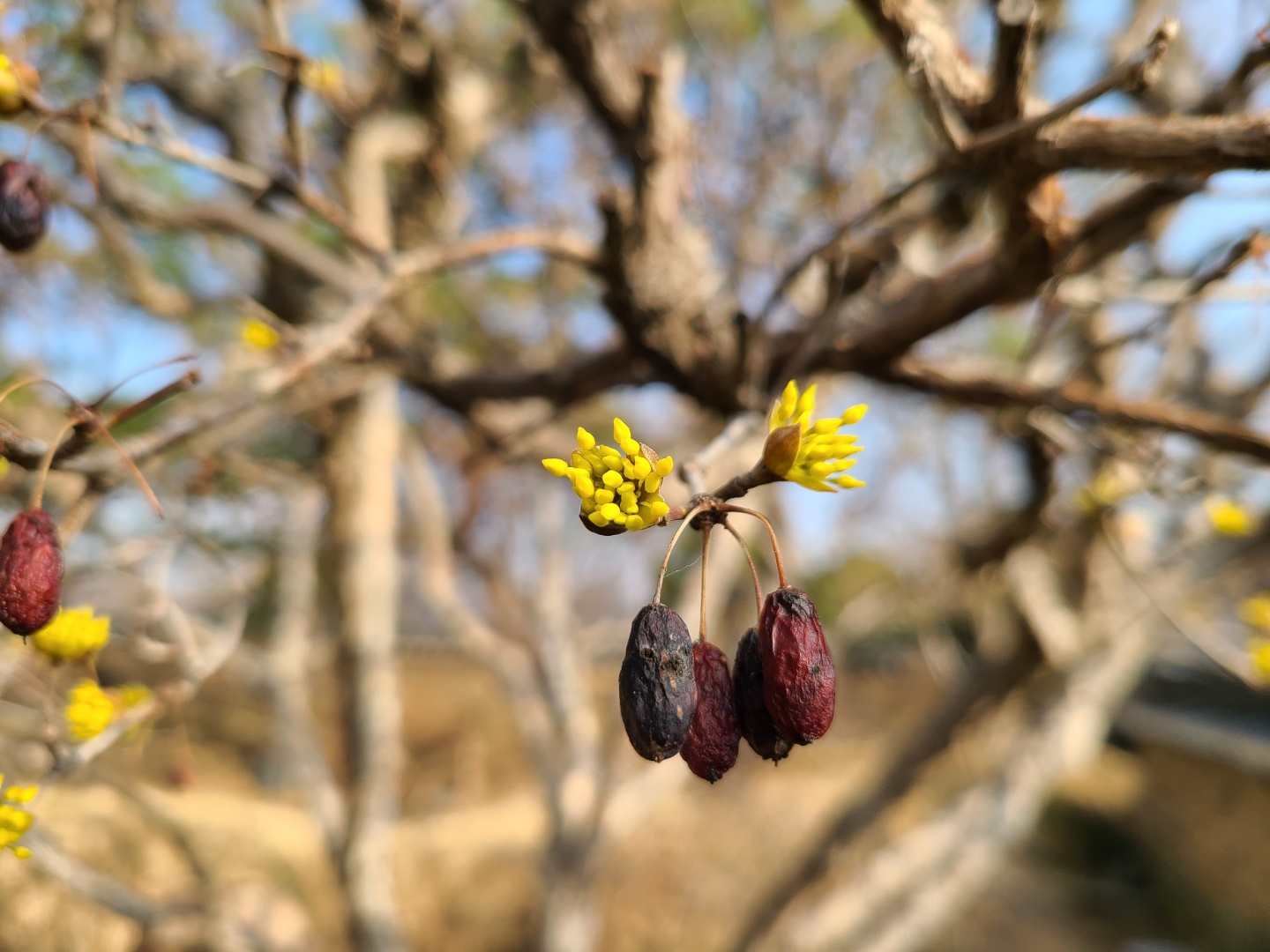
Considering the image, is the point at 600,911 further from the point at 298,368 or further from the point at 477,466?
the point at 298,368

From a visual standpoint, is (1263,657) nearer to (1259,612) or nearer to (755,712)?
(1259,612)

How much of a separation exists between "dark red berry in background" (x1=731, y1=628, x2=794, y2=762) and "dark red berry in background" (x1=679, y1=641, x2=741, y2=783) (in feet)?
0.06

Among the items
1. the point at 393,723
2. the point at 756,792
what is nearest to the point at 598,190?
the point at 393,723

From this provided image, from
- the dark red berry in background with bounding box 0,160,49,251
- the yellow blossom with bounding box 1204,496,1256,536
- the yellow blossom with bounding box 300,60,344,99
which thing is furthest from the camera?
the yellow blossom with bounding box 1204,496,1256,536

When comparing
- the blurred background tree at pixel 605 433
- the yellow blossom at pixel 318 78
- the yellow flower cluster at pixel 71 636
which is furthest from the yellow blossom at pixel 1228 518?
the yellow flower cluster at pixel 71 636

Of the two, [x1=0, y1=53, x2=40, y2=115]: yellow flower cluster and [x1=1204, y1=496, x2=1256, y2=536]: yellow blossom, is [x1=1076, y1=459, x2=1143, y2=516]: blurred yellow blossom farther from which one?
[x1=0, y1=53, x2=40, y2=115]: yellow flower cluster

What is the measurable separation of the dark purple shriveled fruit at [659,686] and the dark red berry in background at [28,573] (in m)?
0.72

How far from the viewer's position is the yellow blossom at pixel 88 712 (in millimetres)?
1294

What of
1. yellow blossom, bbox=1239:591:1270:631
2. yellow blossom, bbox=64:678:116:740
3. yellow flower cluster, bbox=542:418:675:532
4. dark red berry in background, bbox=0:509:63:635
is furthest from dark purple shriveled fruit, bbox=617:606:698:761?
yellow blossom, bbox=1239:591:1270:631

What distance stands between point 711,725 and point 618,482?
32 cm

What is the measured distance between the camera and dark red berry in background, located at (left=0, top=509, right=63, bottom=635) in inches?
34.2

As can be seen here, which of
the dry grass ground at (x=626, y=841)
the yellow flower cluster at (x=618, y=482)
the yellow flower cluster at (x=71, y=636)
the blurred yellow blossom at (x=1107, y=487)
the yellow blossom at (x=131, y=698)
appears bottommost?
the dry grass ground at (x=626, y=841)

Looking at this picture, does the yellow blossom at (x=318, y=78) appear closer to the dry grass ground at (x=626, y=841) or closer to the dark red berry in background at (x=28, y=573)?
the dark red berry in background at (x=28, y=573)

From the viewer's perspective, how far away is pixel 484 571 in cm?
454
